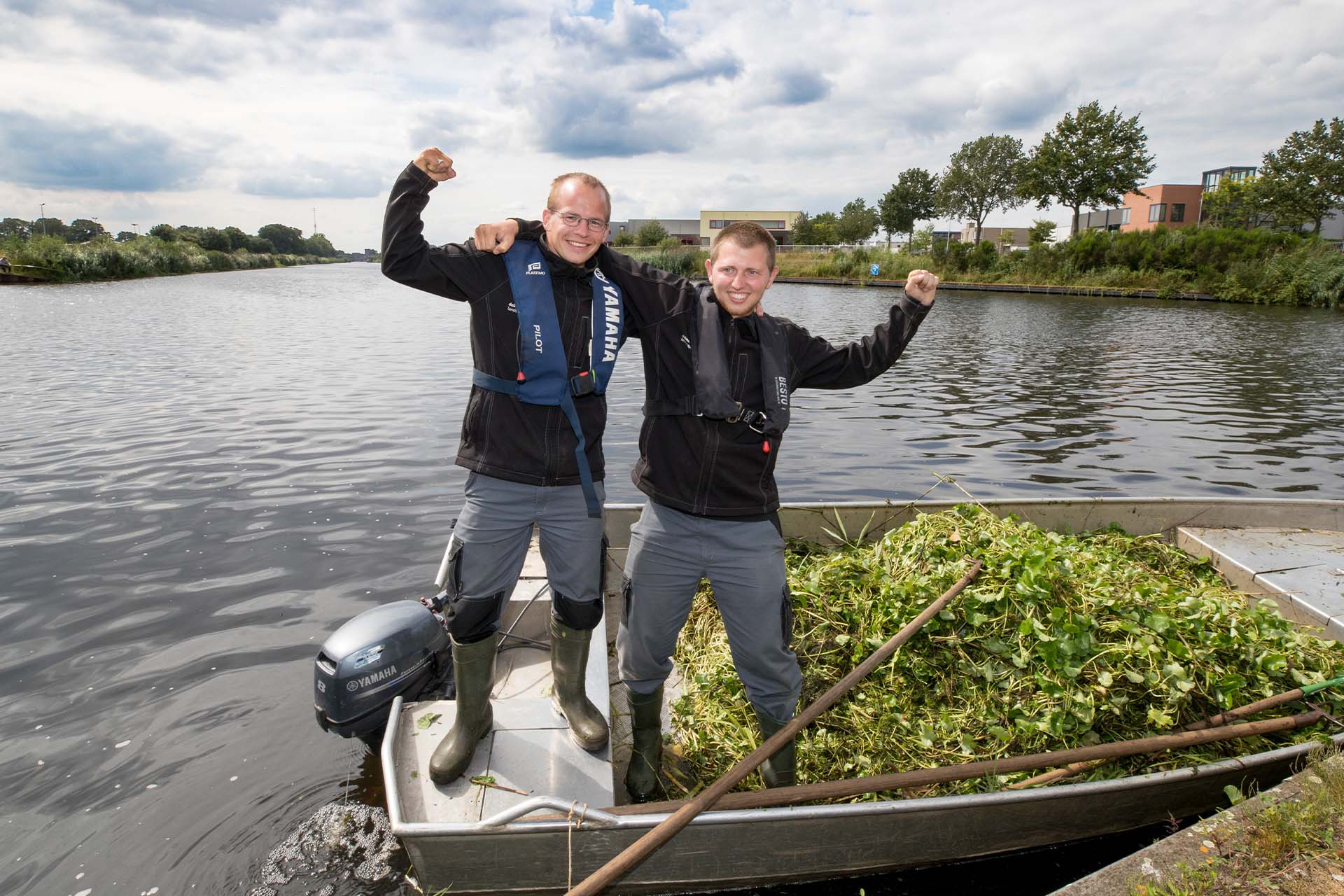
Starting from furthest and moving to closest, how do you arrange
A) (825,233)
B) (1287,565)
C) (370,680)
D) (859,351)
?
(825,233) < (1287,565) < (370,680) < (859,351)

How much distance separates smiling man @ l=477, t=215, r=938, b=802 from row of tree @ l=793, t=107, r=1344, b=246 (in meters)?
68.9

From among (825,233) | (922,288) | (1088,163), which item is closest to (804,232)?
(825,233)

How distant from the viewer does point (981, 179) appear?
74562 mm

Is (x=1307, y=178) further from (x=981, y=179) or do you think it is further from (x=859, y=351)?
(x=859, y=351)

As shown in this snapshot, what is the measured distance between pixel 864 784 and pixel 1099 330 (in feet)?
108

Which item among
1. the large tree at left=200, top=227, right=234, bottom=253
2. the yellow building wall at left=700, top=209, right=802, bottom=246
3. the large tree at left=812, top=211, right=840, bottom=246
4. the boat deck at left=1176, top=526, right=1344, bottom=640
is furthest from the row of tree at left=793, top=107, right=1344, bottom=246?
the large tree at left=200, top=227, right=234, bottom=253

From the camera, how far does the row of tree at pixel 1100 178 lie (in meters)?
54.6

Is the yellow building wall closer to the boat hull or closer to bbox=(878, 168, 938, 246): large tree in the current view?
bbox=(878, 168, 938, 246): large tree

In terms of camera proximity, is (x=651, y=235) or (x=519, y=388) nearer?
(x=519, y=388)

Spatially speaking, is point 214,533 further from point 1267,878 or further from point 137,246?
point 137,246

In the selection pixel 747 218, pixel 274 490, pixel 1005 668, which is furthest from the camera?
pixel 747 218

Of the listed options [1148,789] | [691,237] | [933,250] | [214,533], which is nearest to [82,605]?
[214,533]

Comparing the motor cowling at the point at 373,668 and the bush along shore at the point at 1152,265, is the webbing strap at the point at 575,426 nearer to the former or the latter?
the motor cowling at the point at 373,668

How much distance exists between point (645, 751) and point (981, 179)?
81882 millimetres
